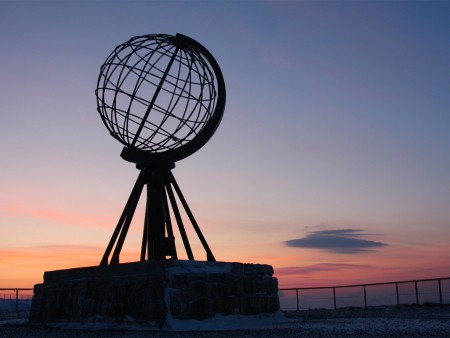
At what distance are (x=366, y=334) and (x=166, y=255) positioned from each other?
503 cm

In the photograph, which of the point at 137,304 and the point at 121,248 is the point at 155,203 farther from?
the point at 137,304

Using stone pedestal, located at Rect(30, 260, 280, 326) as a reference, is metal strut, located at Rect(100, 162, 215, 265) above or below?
above

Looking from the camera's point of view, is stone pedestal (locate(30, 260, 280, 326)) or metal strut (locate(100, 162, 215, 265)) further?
metal strut (locate(100, 162, 215, 265))

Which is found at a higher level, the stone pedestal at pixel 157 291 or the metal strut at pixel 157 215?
the metal strut at pixel 157 215

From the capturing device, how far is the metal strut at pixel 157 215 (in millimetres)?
12523

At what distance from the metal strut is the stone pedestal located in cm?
108

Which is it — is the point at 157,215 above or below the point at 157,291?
above

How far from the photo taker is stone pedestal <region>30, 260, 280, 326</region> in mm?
10481

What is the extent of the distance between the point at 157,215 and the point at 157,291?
9.37 feet

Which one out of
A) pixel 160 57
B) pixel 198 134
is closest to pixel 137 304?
pixel 198 134

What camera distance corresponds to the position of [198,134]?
12984mm

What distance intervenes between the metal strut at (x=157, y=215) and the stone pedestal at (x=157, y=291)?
1082 mm

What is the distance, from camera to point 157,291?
34.2 feet

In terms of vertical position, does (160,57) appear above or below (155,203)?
above
